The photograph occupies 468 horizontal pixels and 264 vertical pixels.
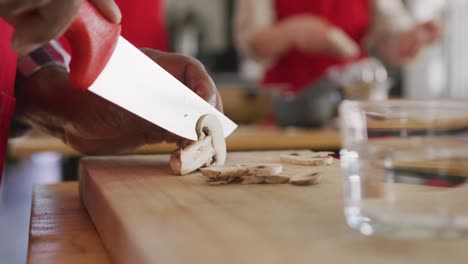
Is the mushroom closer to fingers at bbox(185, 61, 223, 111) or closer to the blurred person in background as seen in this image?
fingers at bbox(185, 61, 223, 111)

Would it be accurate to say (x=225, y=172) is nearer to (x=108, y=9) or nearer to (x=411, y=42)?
(x=108, y=9)

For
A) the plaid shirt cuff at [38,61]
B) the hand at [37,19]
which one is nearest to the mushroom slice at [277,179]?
the hand at [37,19]

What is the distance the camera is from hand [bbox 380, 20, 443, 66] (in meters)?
1.87

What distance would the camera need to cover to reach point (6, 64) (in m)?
0.73

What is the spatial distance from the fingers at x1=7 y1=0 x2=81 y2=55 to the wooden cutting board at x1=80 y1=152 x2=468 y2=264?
128mm

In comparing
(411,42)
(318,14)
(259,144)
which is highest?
(318,14)

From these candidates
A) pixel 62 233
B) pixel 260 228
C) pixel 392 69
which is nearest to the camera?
pixel 260 228

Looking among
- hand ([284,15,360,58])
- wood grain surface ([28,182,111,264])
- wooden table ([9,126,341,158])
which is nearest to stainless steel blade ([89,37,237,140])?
wood grain surface ([28,182,111,264])

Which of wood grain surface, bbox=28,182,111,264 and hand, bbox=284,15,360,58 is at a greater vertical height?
hand, bbox=284,15,360,58

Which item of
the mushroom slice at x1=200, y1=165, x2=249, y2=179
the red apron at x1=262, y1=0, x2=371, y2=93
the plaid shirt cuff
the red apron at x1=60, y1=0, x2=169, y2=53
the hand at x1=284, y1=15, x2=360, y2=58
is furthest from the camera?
the red apron at x1=262, y1=0, x2=371, y2=93

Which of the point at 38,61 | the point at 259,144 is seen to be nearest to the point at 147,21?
the point at 259,144

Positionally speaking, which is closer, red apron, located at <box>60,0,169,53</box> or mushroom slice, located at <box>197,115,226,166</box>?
mushroom slice, located at <box>197,115,226,166</box>

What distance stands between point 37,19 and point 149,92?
0.56ft

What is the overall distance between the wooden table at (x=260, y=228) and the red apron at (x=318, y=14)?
142 cm
